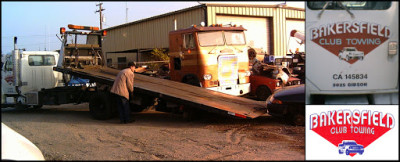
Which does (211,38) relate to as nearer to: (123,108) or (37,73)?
(123,108)

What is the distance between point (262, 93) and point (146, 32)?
12588mm

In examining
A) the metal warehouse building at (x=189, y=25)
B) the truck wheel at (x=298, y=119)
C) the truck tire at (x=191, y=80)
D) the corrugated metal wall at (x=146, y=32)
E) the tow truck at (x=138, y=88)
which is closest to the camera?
the truck wheel at (x=298, y=119)

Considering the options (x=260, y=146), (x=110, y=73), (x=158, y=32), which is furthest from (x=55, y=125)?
(x=158, y=32)

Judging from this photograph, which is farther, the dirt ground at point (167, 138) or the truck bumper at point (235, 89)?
the truck bumper at point (235, 89)

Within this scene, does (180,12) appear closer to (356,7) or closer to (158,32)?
(158,32)

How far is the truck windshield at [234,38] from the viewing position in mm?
10984

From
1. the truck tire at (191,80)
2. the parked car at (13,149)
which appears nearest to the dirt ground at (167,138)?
the parked car at (13,149)

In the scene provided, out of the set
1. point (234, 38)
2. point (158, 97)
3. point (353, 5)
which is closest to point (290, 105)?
point (158, 97)

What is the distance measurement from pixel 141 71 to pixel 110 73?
99.6 inches

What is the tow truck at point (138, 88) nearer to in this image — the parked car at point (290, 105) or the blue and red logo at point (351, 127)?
the parked car at point (290, 105)

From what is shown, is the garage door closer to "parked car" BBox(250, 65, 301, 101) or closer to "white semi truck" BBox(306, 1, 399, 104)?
"parked car" BBox(250, 65, 301, 101)

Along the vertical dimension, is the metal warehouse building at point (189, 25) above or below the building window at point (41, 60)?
above

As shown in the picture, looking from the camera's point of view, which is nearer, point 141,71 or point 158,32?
point 141,71

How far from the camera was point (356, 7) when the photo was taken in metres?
3.46
